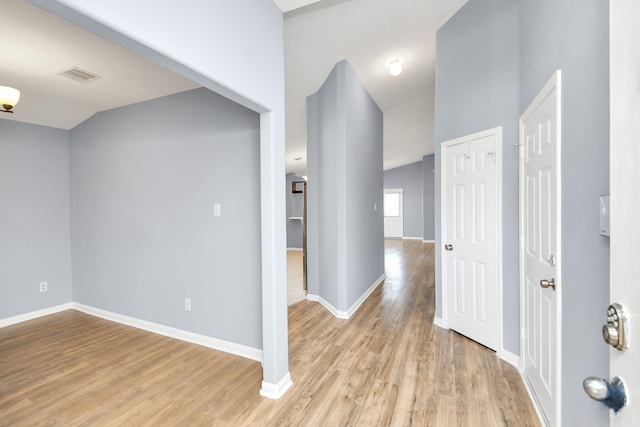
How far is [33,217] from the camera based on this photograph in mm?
3820

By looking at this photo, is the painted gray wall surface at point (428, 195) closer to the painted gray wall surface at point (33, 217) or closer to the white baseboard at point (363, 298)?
the white baseboard at point (363, 298)

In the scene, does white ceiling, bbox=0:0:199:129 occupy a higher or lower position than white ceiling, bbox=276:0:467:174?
lower

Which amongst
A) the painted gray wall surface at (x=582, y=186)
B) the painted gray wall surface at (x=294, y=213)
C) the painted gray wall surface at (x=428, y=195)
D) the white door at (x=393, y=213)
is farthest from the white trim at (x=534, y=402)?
the white door at (x=393, y=213)

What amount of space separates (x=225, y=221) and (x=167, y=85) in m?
1.47

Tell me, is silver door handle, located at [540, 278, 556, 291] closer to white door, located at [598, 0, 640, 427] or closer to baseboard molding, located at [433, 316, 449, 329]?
white door, located at [598, 0, 640, 427]

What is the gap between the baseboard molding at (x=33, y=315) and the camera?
3.59 metres

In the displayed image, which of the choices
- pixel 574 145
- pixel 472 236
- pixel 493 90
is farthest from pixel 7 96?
pixel 472 236

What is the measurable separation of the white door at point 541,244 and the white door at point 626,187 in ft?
3.70

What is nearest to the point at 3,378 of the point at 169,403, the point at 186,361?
the point at 186,361

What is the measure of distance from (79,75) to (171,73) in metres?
0.89

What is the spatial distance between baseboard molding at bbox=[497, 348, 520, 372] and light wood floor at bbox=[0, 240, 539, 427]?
0.06 meters

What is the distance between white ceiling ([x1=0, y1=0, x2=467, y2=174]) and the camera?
220 cm

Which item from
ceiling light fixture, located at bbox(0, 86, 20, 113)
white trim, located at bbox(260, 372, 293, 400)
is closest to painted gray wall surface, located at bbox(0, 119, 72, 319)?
ceiling light fixture, located at bbox(0, 86, 20, 113)

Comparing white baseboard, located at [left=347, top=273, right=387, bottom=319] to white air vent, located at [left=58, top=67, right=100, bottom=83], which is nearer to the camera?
white air vent, located at [left=58, top=67, right=100, bottom=83]
